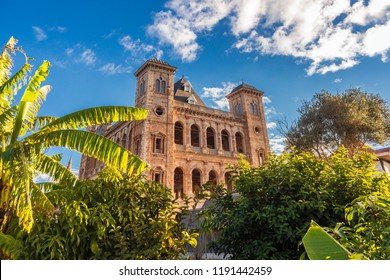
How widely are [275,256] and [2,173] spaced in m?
5.76

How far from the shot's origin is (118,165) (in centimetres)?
583

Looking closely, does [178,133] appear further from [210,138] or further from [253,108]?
[253,108]

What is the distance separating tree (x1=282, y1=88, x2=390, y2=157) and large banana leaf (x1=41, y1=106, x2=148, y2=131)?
1853 centimetres

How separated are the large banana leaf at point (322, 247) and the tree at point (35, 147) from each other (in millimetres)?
4324

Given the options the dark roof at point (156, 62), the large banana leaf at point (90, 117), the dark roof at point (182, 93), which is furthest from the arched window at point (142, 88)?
the large banana leaf at point (90, 117)

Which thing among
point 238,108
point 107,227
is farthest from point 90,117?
point 238,108

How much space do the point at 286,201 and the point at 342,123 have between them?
19.2 meters

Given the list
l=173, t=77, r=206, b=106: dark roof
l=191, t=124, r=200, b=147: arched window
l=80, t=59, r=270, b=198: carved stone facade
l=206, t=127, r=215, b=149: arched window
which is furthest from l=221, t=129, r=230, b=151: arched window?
Answer: l=173, t=77, r=206, b=106: dark roof

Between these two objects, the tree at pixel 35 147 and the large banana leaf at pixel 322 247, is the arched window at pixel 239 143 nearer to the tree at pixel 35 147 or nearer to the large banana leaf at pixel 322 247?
the tree at pixel 35 147

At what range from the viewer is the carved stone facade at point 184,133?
25.6 m

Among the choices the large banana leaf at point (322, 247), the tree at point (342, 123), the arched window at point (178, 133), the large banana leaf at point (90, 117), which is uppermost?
the arched window at point (178, 133)

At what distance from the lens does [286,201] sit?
4.87m

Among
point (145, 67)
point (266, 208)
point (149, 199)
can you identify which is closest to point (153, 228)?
point (149, 199)
